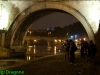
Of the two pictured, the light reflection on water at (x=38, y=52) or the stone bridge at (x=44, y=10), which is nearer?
the stone bridge at (x=44, y=10)

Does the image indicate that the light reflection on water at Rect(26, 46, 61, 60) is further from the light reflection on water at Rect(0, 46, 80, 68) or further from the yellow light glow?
the yellow light glow

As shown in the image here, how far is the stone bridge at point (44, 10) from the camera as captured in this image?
17.0 meters

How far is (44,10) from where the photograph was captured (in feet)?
63.1

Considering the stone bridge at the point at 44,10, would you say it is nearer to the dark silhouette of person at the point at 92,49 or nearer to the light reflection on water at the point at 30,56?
the light reflection on water at the point at 30,56

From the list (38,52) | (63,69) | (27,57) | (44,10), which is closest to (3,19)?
(44,10)

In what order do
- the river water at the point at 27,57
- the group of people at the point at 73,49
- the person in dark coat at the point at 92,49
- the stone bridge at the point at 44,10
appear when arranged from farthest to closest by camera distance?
the stone bridge at the point at 44,10, the river water at the point at 27,57, the person in dark coat at the point at 92,49, the group of people at the point at 73,49

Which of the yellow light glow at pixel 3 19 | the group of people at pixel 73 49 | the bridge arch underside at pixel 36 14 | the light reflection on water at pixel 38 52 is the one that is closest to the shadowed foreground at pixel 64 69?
the group of people at pixel 73 49

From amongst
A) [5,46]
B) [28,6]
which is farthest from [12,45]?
[28,6]

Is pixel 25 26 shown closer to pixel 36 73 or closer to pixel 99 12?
pixel 99 12

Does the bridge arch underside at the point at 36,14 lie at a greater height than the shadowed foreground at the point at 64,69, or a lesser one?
greater

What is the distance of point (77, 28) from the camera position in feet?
226

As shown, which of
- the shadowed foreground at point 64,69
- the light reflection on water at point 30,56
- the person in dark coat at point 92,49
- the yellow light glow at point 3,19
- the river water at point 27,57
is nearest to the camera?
the shadowed foreground at point 64,69

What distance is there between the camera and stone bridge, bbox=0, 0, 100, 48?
55.6 feet

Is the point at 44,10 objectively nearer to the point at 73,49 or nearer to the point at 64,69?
the point at 73,49
